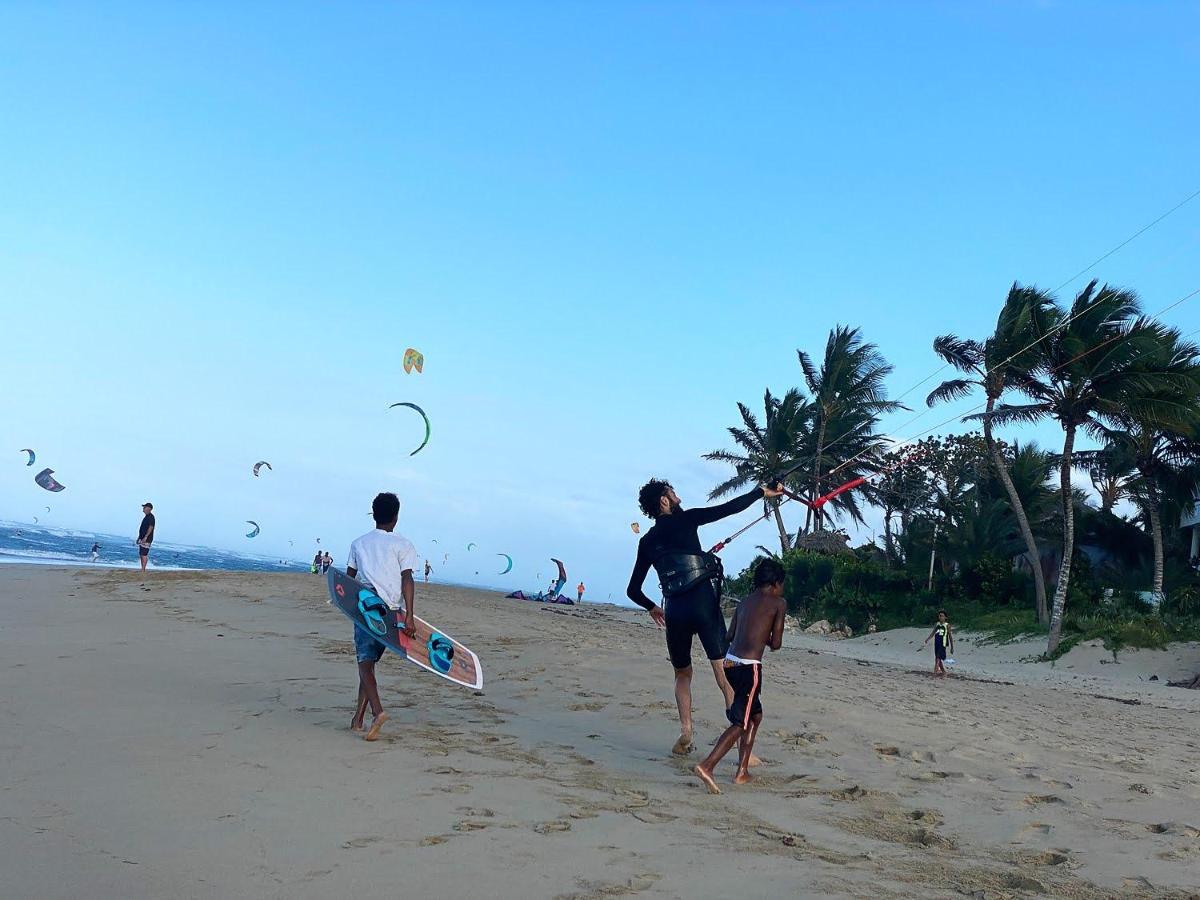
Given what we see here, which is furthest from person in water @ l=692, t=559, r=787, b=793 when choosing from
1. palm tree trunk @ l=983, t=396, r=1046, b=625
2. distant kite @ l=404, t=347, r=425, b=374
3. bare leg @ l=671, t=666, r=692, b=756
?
palm tree trunk @ l=983, t=396, r=1046, b=625

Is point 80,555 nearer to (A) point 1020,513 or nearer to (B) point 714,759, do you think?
(A) point 1020,513

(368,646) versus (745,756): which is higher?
(368,646)

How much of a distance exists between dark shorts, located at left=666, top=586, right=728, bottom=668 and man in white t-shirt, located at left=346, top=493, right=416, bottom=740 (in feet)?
5.24

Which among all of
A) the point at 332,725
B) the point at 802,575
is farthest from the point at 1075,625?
the point at 332,725

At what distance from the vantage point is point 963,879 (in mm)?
3572

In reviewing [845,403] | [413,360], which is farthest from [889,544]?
[413,360]

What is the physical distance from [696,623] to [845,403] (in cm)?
3147

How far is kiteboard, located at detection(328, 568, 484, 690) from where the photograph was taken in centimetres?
576

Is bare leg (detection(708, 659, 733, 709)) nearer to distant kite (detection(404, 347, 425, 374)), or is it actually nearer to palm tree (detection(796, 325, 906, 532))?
distant kite (detection(404, 347, 425, 374))

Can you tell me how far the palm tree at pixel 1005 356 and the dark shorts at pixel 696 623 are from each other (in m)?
16.8

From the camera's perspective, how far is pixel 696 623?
5754 millimetres

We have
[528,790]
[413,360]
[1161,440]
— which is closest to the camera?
[528,790]

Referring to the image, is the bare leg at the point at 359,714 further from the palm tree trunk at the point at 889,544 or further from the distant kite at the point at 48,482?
the palm tree trunk at the point at 889,544

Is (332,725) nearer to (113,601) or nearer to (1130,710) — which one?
(113,601)
